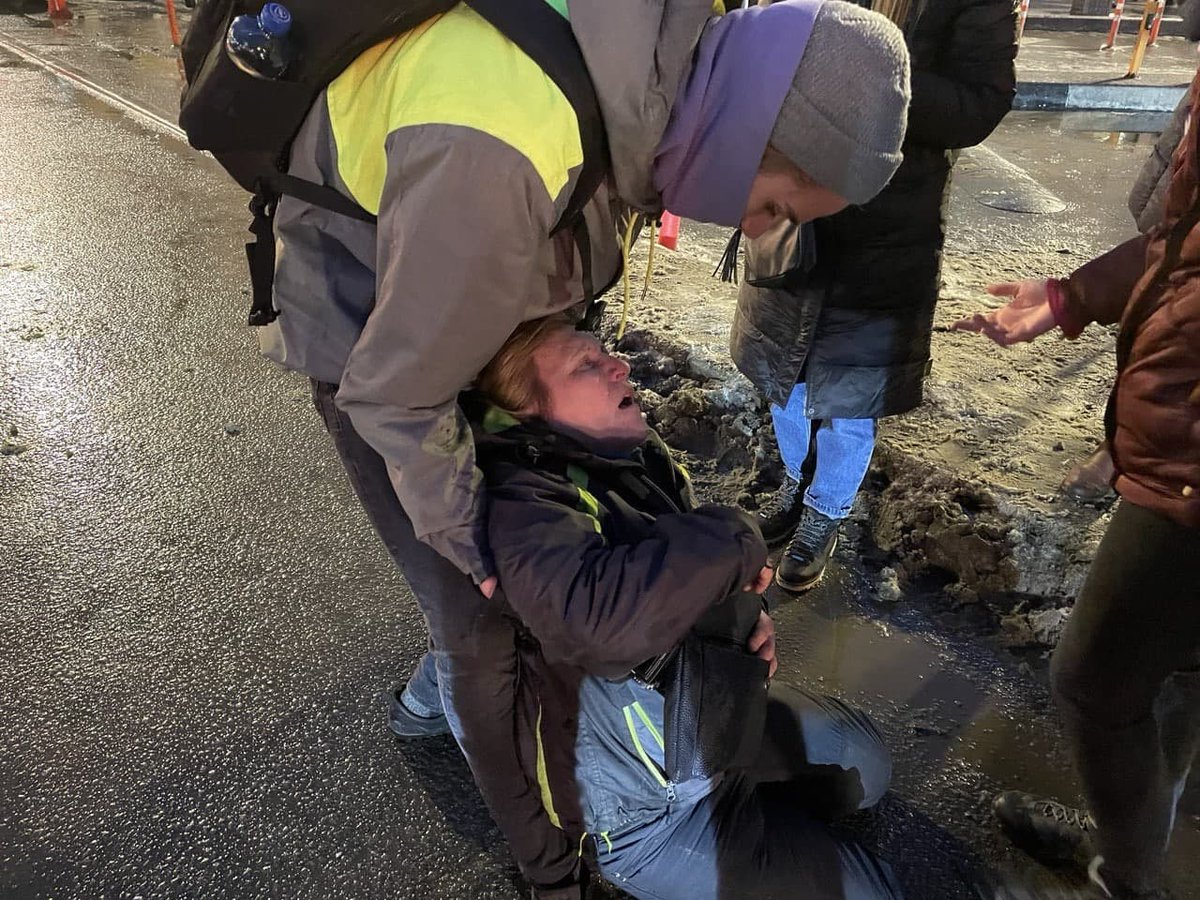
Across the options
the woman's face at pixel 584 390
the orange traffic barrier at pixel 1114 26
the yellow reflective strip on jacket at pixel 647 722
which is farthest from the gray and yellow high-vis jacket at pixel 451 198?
the orange traffic barrier at pixel 1114 26

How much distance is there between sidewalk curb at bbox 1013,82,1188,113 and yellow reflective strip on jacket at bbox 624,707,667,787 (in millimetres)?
9665

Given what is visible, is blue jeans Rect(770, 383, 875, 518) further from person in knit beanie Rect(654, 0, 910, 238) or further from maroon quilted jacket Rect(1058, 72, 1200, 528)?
person in knit beanie Rect(654, 0, 910, 238)

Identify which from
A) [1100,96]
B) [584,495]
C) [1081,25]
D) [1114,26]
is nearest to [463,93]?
[584,495]

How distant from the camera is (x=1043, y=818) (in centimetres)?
199

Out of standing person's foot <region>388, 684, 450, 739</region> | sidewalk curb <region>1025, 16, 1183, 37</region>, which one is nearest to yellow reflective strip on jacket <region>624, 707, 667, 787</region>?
standing person's foot <region>388, 684, 450, 739</region>

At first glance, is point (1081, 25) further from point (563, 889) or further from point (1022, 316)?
point (563, 889)

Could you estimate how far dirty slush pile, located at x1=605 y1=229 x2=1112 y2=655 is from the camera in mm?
2668

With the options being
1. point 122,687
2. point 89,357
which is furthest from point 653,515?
point 89,357

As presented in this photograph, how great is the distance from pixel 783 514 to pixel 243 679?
1.70 metres

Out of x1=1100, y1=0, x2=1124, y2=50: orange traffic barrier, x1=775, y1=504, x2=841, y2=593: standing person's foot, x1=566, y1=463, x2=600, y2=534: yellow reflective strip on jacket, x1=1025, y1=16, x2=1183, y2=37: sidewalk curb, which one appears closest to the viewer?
x1=566, y1=463, x2=600, y2=534: yellow reflective strip on jacket

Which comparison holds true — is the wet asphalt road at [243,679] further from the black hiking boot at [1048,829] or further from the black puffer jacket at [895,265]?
the black puffer jacket at [895,265]

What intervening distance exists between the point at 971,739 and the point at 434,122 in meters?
2.02

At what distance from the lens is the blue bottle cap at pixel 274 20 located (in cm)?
120

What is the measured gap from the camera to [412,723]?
7.36ft
